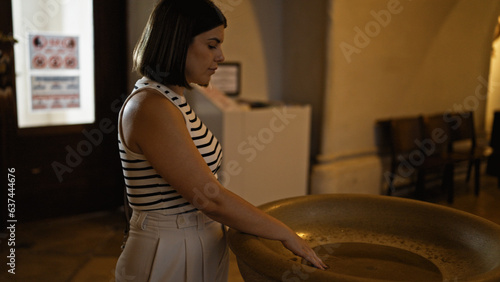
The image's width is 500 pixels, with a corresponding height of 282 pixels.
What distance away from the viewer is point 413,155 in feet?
16.6

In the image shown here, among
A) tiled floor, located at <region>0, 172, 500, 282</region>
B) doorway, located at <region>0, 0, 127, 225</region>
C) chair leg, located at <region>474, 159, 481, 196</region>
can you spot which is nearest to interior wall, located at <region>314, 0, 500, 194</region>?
chair leg, located at <region>474, 159, 481, 196</region>

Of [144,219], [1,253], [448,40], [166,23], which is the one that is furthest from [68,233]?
[448,40]

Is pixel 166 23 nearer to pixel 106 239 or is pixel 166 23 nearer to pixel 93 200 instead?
pixel 106 239

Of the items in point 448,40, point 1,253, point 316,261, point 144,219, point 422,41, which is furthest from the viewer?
point 422,41

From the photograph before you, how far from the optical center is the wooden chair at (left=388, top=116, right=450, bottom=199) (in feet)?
15.5

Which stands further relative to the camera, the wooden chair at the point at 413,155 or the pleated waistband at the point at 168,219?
the wooden chair at the point at 413,155

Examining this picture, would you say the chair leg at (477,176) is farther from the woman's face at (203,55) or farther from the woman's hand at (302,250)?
the woman's face at (203,55)

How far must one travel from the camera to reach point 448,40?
4633 mm

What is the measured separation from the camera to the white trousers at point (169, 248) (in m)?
1.38

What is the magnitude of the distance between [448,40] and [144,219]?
4.10 meters

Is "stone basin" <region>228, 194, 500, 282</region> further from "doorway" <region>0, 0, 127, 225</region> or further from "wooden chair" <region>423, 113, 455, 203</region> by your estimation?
"wooden chair" <region>423, 113, 455, 203</region>

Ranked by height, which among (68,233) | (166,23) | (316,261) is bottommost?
(68,233)

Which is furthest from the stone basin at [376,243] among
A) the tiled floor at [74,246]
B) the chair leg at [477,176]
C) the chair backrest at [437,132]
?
the chair backrest at [437,132]

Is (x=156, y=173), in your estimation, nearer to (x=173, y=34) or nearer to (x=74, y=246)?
(x=173, y=34)
